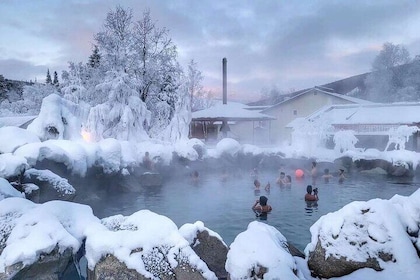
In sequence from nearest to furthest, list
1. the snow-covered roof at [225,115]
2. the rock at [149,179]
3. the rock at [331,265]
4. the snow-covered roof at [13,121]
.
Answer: the rock at [331,265] < the rock at [149,179] < the snow-covered roof at [13,121] < the snow-covered roof at [225,115]

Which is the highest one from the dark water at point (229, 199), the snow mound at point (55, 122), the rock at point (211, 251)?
the snow mound at point (55, 122)

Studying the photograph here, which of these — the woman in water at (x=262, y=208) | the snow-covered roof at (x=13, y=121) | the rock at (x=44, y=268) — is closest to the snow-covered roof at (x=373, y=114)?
the woman in water at (x=262, y=208)

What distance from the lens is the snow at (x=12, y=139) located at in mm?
10391

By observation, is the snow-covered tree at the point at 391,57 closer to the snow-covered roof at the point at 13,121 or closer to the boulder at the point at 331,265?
the snow-covered roof at the point at 13,121

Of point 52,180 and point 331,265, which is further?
point 52,180

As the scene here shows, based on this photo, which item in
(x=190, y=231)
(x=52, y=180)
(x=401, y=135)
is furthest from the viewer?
(x=401, y=135)

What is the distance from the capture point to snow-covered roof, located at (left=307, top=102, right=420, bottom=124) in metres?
20.5

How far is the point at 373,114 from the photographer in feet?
72.7

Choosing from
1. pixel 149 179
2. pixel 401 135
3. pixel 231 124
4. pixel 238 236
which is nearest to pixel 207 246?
pixel 238 236

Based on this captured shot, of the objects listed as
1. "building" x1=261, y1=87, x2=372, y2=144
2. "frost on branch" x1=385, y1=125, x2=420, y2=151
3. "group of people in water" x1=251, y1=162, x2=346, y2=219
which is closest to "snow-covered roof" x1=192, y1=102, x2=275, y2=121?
"building" x1=261, y1=87, x2=372, y2=144

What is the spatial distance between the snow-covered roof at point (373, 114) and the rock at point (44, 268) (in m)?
19.8

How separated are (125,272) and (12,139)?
8537mm

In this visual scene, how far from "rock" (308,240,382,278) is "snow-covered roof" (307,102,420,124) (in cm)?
1792

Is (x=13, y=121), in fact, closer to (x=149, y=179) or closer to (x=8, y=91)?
(x=149, y=179)
